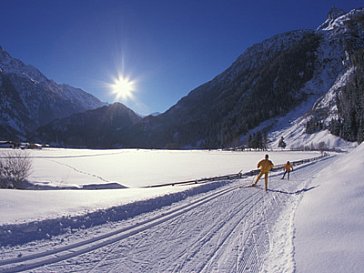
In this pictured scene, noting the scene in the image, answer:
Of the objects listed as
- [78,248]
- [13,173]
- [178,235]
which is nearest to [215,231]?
[178,235]

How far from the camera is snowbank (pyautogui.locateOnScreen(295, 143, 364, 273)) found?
5176mm

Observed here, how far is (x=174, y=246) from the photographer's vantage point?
655 cm

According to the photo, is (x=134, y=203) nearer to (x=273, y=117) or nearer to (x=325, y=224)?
(x=325, y=224)

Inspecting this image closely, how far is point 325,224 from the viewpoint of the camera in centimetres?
742

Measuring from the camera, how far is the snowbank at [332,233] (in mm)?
5176

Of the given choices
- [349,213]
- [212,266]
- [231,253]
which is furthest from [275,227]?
[212,266]

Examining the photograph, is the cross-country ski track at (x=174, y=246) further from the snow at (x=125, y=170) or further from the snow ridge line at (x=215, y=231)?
the snow at (x=125, y=170)

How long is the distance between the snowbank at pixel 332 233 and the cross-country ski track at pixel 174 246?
1.08 feet

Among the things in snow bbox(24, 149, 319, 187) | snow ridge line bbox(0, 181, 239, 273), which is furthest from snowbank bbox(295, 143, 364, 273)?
snow bbox(24, 149, 319, 187)

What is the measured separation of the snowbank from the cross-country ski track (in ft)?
1.08

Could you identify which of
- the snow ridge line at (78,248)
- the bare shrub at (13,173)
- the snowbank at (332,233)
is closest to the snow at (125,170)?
the bare shrub at (13,173)

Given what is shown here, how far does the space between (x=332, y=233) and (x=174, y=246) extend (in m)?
3.75

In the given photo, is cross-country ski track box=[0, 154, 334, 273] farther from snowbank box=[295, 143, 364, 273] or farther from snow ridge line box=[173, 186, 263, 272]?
snowbank box=[295, 143, 364, 273]

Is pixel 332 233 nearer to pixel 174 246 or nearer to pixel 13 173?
pixel 174 246
